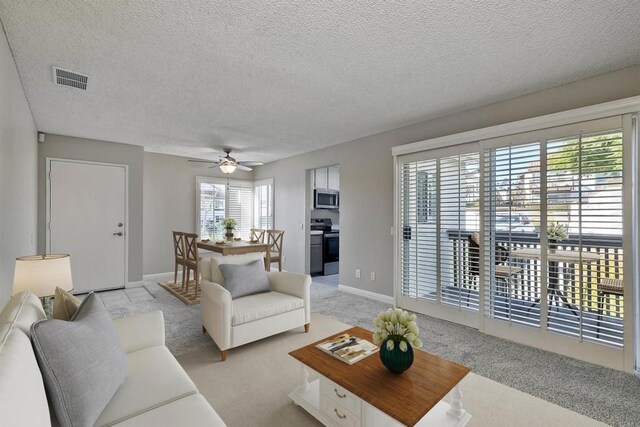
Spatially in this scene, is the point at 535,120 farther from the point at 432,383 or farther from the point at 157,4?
the point at 157,4

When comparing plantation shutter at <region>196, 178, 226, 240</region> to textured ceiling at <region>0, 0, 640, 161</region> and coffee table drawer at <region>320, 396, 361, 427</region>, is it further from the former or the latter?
coffee table drawer at <region>320, 396, 361, 427</region>

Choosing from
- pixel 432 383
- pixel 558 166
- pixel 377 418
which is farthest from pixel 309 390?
pixel 558 166

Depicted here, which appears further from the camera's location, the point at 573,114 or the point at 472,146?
the point at 472,146

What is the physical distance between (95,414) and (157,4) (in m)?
2.08

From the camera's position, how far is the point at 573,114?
2.60 metres

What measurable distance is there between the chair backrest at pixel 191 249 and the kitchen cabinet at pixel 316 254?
7.26 feet

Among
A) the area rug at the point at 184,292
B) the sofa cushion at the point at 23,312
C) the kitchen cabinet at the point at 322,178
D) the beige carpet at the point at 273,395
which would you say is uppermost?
the kitchen cabinet at the point at 322,178

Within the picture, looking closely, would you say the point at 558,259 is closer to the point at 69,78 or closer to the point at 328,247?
the point at 328,247

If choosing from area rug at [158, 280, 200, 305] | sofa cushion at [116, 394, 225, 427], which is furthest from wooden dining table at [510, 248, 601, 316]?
area rug at [158, 280, 200, 305]

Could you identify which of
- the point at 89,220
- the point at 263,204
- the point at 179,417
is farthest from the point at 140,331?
the point at 263,204

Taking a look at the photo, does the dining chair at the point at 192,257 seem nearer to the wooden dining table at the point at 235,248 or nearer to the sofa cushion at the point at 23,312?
the wooden dining table at the point at 235,248

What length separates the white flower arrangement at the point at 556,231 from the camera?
268 centimetres

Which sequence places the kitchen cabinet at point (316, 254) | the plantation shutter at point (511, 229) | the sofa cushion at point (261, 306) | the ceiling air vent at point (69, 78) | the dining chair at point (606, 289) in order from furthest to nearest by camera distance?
1. the kitchen cabinet at point (316, 254)
2. the plantation shutter at point (511, 229)
3. the sofa cushion at point (261, 306)
4. the ceiling air vent at point (69, 78)
5. the dining chair at point (606, 289)

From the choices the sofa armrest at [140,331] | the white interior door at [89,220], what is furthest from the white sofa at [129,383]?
the white interior door at [89,220]
